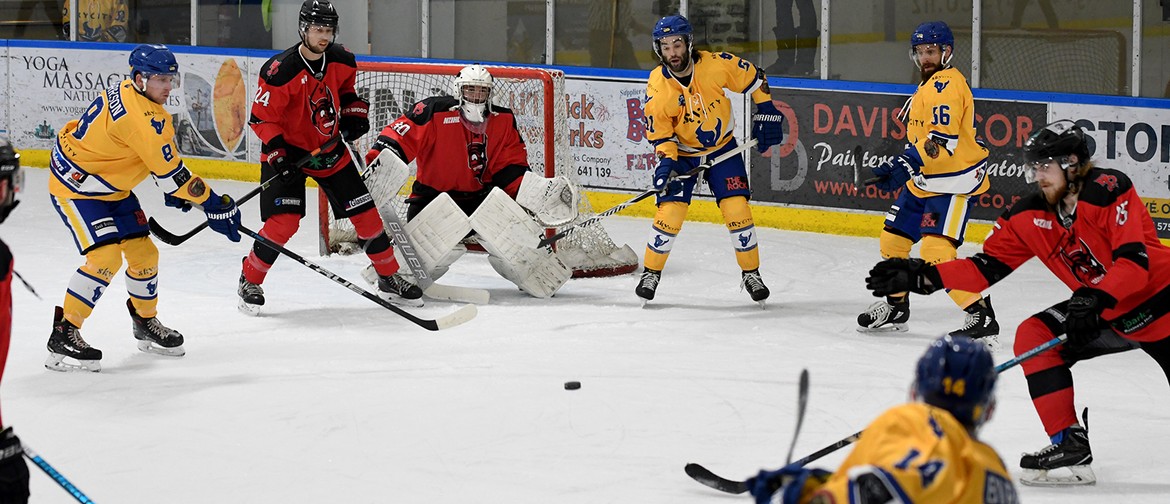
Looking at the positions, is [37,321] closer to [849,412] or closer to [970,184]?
[849,412]

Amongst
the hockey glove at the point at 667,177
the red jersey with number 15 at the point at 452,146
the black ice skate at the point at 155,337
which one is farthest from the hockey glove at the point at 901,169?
the black ice skate at the point at 155,337

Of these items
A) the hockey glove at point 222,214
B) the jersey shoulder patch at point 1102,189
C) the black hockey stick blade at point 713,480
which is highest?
the jersey shoulder patch at point 1102,189

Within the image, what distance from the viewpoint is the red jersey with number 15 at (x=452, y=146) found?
19.9 ft

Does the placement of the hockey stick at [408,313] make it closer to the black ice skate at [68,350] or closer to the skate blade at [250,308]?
the skate blade at [250,308]

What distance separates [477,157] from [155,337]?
1626 mm

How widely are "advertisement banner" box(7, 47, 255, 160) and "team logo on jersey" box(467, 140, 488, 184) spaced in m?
Answer: 3.51

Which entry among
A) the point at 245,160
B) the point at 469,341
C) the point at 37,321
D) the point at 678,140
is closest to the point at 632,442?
the point at 469,341

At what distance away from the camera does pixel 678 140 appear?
604 centimetres

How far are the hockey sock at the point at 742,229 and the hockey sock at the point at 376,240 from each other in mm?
1343

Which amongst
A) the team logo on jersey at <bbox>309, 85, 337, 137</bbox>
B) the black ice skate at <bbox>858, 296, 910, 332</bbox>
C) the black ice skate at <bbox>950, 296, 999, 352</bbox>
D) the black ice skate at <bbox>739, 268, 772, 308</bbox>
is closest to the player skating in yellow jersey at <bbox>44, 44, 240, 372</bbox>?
the team logo on jersey at <bbox>309, 85, 337, 137</bbox>

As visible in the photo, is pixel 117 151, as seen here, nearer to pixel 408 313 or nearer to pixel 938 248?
pixel 408 313

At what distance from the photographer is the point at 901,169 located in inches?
217

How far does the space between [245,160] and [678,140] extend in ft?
13.6

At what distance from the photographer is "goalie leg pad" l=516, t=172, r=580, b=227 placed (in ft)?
20.0
